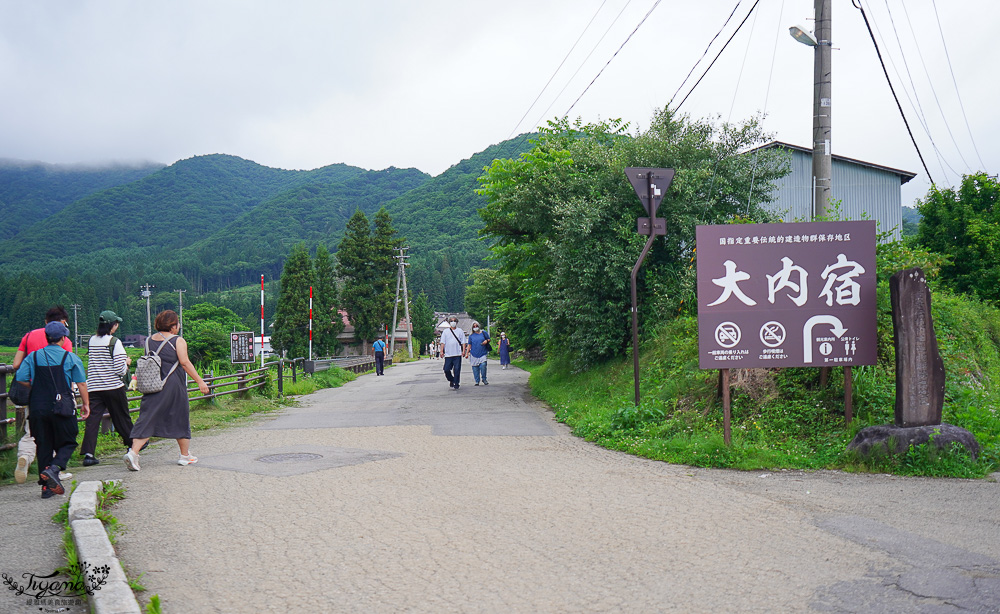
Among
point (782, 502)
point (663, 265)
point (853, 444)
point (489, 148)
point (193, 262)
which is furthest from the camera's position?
point (193, 262)

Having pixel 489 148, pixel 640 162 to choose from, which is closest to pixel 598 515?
pixel 640 162

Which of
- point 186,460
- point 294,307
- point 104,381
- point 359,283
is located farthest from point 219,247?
point 186,460

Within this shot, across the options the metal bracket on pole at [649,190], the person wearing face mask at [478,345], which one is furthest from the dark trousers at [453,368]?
the metal bracket on pole at [649,190]

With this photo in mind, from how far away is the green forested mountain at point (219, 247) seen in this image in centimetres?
9906

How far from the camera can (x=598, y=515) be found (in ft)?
18.5

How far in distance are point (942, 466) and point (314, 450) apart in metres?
6.98

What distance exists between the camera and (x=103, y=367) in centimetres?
882

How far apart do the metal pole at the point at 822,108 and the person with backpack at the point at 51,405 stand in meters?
9.65

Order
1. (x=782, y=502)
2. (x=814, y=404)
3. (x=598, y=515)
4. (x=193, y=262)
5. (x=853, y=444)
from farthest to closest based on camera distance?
(x=193, y=262), (x=814, y=404), (x=853, y=444), (x=782, y=502), (x=598, y=515)

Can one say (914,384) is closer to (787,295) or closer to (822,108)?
(787,295)

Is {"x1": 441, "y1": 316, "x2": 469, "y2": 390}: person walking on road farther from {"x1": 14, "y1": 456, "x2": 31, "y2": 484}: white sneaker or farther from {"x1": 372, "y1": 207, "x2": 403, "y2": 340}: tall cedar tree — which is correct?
Result: {"x1": 372, "y1": 207, "x2": 403, "y2": 340}: tall cedar tree

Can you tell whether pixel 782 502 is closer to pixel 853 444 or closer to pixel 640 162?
pixel 853 444

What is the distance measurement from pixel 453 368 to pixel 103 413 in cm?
1082

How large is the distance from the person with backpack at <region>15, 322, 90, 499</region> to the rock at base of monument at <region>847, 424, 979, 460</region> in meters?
7.87
